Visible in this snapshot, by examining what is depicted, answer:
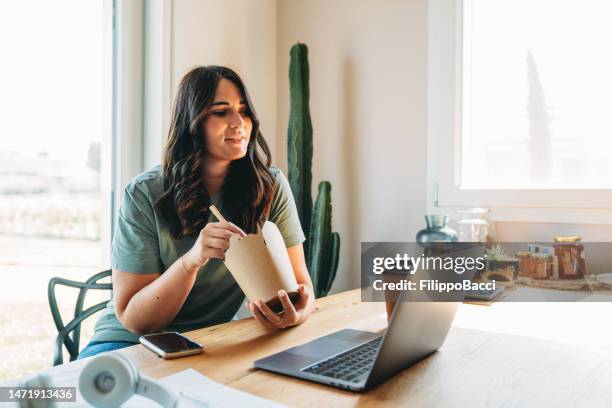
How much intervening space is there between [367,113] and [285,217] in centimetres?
91

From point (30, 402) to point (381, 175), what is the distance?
5.77 feet

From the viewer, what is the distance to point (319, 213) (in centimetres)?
208

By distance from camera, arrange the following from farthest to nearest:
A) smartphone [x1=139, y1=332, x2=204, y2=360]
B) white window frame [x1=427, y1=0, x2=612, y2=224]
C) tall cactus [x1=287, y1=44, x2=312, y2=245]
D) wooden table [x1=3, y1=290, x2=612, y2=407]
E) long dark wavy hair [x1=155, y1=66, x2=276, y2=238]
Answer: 1. tall cactus [x1=287, y1=44, x2=312, y2=245]
2. white window frame [x1=427, y1=0, x2=612, y2=224]
3. long dark wavy hair [x1=155, y1=66, x2=276, y2=238]
4. smartphone [x1=139, y1=332, x2=204, y2=360]
5. wooden table [x1=3, y1=290, x2=612, y2=407]

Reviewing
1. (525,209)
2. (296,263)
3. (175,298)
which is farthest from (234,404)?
(525,209)

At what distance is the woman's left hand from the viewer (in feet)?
3.37

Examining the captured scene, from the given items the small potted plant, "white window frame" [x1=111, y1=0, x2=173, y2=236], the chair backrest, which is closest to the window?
"white window frame" [x1=111, y1=0, x2=173, y2=236]

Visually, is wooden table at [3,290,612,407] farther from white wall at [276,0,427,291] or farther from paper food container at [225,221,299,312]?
white wall at [276,0,427,291]

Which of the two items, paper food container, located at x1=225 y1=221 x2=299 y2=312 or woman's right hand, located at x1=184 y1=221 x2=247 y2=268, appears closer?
paper food container, located at x1=225 y1=221 x2=299 y2=312

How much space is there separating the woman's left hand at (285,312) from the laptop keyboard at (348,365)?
0.59ft

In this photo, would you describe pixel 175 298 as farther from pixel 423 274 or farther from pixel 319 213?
pixel 319 213

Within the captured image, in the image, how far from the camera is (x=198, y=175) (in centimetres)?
142

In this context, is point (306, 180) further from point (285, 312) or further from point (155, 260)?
point (285, 312)

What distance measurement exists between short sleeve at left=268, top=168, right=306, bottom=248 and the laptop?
54 cm

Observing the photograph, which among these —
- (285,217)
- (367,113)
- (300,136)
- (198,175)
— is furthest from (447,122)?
(198,175)
